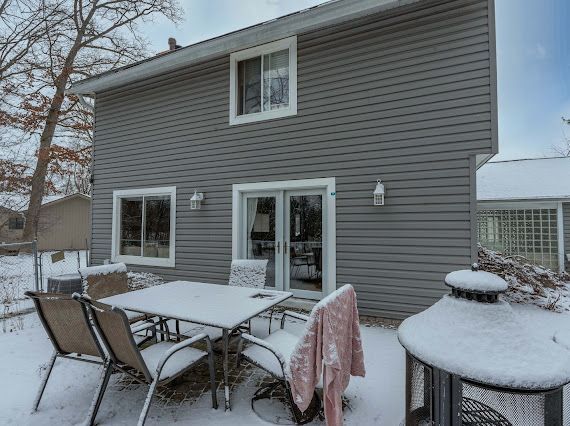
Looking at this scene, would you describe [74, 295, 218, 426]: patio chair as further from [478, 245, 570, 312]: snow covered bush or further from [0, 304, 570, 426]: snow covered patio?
[478, 245, 570, 312]: snow covered bush

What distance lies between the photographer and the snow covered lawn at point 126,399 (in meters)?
2.45

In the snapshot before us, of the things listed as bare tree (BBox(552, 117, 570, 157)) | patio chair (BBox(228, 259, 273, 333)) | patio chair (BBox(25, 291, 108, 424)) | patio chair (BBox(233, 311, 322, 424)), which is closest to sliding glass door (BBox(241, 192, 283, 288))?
patio chair (BBox(228, 259, 273, 333))

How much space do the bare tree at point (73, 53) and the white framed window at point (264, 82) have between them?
8.31 m

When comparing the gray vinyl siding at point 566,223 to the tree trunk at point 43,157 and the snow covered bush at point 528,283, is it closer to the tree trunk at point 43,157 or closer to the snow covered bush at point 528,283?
the snow covered bush at point 528,283

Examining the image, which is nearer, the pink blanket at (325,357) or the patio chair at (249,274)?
the pink blanket at (325,357)

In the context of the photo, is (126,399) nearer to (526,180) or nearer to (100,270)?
(100,270)

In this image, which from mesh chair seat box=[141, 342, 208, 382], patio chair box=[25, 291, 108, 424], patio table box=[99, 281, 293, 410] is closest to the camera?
mesh chair seat box=[141, 342, 208, 382]

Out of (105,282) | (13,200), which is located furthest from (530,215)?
(13,200)

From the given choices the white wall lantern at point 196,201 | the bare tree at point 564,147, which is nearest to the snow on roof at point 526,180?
the bare tree at point 564,147

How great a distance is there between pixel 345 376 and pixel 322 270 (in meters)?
3.00

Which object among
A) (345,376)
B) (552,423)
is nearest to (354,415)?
(345,376)

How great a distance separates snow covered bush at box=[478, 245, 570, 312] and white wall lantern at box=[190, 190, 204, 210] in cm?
558

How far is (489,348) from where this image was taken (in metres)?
1.40

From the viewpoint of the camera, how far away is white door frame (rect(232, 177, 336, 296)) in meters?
5.12
